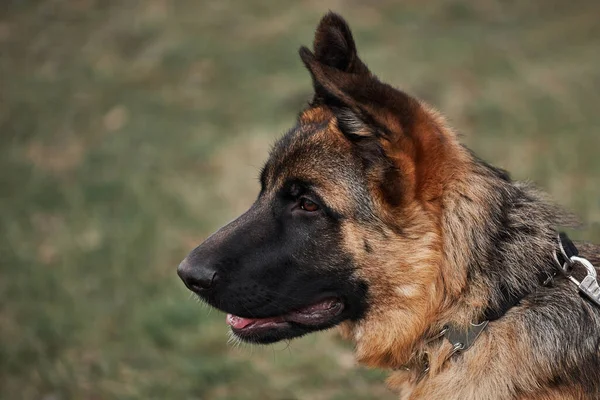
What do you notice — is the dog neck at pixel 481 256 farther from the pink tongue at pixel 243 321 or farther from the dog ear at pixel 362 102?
the pink tongue at pixel 243 321

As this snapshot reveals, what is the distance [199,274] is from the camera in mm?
4027

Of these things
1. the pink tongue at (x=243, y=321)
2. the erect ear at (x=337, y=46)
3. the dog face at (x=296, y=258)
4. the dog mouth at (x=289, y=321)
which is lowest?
the dog mouth at (x=289, y=321)

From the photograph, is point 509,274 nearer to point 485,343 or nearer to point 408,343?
point 485,343

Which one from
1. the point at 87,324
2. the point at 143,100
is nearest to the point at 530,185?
the point at 87,324

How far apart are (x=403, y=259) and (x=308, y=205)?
24.8 inches

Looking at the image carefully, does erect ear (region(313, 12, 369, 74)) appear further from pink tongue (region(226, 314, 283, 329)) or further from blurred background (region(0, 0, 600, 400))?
blurred background (region(0, 0, 600, 400))

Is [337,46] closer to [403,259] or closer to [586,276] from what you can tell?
[403,259]

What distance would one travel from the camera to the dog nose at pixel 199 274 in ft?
13.2

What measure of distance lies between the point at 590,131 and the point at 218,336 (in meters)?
6.75

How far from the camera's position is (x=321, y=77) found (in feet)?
12.0

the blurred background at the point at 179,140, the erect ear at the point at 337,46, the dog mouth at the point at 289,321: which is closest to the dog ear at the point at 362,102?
the erect ear at the point at 337,46

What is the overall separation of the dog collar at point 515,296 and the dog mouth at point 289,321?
2.06 feet

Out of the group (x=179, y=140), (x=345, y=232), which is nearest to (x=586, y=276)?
(x=345, y=232)

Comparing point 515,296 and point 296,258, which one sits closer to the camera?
point 515,296
